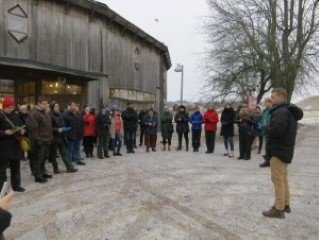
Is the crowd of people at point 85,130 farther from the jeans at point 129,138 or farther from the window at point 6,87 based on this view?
the window at point 6,87

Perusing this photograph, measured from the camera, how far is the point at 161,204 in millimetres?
8320

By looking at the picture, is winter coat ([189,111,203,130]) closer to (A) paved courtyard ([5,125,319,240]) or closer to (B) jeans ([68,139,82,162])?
(A) paved courtyard ([5,125,319,240])

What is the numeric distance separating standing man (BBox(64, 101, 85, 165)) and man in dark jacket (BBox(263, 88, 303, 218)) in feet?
22.2

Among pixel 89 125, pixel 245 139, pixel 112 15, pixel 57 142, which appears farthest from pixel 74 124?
pixel 112 15

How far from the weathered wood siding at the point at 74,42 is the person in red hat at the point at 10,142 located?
6.12 meters

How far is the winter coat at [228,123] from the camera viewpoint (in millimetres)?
15836

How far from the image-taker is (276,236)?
21.5 ft

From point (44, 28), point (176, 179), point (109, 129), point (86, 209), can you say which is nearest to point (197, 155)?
point (109, 129)

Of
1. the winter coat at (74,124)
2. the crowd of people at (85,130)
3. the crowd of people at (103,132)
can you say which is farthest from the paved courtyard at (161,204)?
the winter coat at (74,124)

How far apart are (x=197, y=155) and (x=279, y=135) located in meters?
8.50

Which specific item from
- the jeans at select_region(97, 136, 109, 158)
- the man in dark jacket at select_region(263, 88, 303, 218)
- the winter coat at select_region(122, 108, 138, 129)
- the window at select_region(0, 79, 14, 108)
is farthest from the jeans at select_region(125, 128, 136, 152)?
the man in dark jacket at select_region(263, 88, 303, 218)

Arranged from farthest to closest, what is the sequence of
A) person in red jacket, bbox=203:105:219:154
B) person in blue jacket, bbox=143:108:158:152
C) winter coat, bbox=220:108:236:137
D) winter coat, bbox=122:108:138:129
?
person in blue jacket, bbox=143:108:158:152
person in red jacket, bbox=203:105:219:154
winter coat, bbox=122:108:138:129
winter coat, bbox=220:108:236:137

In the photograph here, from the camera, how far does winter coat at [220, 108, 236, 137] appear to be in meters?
15.8

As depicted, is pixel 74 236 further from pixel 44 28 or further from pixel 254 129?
pixel 44 28
